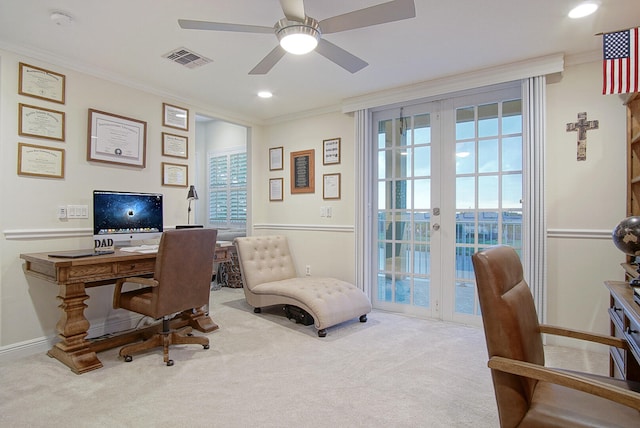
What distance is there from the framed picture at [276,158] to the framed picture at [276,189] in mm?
166

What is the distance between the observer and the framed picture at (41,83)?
2752mm

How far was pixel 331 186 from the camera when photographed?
4332mm

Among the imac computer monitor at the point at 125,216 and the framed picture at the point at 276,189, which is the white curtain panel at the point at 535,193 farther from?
the imac computer monitor at the point at 125,216

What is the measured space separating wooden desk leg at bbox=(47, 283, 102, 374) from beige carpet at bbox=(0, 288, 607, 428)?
0.30 ft

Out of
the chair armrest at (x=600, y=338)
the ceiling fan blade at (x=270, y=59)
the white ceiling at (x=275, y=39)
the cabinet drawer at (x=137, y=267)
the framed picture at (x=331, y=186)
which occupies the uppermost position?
the white ceiling at (x=275, y=39)

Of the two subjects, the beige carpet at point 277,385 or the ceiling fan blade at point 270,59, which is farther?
the ceiling fan blade at point 270,59

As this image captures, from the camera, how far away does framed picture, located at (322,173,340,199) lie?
4.27 meters

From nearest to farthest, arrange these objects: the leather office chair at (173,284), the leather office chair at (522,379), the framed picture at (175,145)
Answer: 1. the leather office chair at (522,379)
2. the leather office chair at (173,284)
3. the framed picture at (175,145)

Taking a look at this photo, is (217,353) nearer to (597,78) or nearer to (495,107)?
(495,107)

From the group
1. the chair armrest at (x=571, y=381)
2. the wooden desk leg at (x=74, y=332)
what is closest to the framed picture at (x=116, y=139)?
the wooden desk leg at (x=74, y=332)

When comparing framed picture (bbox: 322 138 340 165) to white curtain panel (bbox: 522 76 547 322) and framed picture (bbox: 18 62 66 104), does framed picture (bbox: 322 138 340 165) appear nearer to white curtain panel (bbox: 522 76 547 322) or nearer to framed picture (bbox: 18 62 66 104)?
white curtain panel (bbox: 522 76 547 322)

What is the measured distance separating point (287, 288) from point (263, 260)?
672 millimetres

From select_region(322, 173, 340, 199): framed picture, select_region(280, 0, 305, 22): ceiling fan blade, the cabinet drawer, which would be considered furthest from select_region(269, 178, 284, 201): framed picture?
select_region(280, 0, 305, 22): ceiling fan blade

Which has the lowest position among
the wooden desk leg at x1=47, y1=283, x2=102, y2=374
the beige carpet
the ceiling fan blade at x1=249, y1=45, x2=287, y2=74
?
the beige carpet
